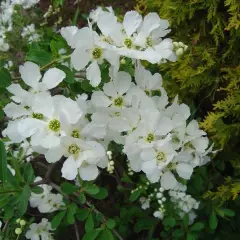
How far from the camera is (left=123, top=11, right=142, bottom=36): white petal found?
1.16 meters

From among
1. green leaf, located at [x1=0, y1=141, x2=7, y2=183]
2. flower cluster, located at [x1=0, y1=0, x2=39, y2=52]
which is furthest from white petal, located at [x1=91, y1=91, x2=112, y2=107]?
flower cluster, located at [x1=0, y1=0, x2=39, y2=52]

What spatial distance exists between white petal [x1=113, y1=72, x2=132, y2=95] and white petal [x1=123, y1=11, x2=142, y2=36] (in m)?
0.11

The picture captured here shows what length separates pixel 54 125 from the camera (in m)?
1.11

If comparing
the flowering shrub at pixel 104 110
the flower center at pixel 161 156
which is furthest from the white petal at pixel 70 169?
the flower center at pixel 161 156

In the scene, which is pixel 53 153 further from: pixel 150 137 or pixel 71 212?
pixel 71 212

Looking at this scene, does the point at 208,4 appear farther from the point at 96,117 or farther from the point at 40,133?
the point at 40,133

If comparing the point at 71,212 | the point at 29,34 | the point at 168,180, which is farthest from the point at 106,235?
the point at 29,34

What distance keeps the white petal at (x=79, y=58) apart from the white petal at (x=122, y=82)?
0.10 meters

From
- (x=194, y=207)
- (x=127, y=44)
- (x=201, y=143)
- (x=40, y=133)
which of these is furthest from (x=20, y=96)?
(x=194, y=207)

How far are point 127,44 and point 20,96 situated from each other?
1.09ft

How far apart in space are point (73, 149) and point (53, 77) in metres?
0.22

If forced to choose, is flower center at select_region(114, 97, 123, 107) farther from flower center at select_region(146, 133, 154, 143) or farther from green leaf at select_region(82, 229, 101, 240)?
green leaf at select_region(82, 229, 101, 240)

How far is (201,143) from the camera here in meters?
1.26

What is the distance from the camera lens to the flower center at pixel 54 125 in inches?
43.4
